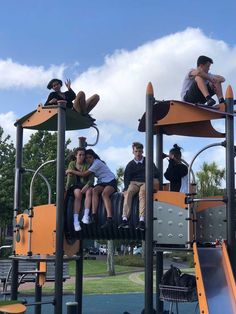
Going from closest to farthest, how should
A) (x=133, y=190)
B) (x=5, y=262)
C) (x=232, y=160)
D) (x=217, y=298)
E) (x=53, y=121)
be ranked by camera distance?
(x=217, y=298) < (x=232, y=160) < (x=133, y=190) < (x=53, y=121) < (x=5, y=262)

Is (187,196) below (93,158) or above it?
below

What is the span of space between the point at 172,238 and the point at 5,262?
281 inches

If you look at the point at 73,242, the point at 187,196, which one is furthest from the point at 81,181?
the point at 187,196

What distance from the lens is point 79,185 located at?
28.0 ft

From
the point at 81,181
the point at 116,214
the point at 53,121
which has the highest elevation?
the point at 53,121

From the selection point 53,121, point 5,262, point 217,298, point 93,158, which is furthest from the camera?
point 5,262

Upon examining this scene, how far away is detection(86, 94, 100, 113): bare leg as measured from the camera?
932 centimetres

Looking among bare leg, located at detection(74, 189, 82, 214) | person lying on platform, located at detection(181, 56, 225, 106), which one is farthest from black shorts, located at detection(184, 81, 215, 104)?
bare leg, located at detection(74, 189, 82, 214)

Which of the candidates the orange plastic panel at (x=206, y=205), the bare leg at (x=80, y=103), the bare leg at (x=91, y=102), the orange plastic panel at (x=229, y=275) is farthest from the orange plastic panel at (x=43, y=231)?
the orange plastic panel at (x=229, y=275)

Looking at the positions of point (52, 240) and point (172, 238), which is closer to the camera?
point (172, 238)

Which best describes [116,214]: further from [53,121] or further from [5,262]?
[5,262]

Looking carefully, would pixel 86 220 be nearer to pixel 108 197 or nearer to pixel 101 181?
pixel 108 197

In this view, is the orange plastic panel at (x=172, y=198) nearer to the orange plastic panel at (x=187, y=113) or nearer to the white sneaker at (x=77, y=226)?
the orange plastic panel at (x=187, y=113)

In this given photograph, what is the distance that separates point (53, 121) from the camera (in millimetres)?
9383
